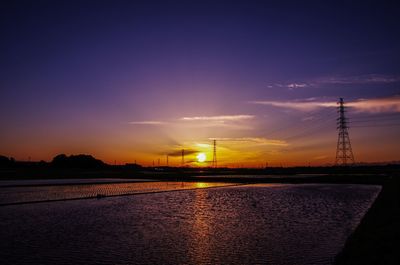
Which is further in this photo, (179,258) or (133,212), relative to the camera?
(133,212)

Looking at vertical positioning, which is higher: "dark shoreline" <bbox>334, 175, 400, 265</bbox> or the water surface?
"dark shoreline" <bbox>334, 175, 400, 265</bbox>

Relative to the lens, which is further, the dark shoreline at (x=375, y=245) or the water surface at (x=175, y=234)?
the water surface at (x=175, y=234)

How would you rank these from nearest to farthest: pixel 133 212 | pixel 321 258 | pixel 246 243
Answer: pixel 321 258 → pixel 246 243 → pixel 133 212

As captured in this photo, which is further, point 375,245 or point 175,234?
point 175,234

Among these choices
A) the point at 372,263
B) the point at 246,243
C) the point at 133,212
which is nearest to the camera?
the point at 372,263

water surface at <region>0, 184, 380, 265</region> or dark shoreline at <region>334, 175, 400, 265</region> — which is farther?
water surface at <region>0, 184, 380, 265</region>

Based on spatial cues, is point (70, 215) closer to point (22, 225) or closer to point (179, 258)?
point (22, 225)

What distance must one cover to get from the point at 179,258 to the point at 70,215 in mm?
15770

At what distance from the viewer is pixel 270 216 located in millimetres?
27672

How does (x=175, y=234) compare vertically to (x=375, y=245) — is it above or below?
below

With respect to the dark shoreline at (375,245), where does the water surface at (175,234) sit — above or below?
below

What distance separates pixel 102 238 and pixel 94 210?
1238 cm

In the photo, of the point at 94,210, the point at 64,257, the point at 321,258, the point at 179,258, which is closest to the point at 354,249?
the point at 321,258

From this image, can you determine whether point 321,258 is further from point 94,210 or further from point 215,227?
point 94,210
